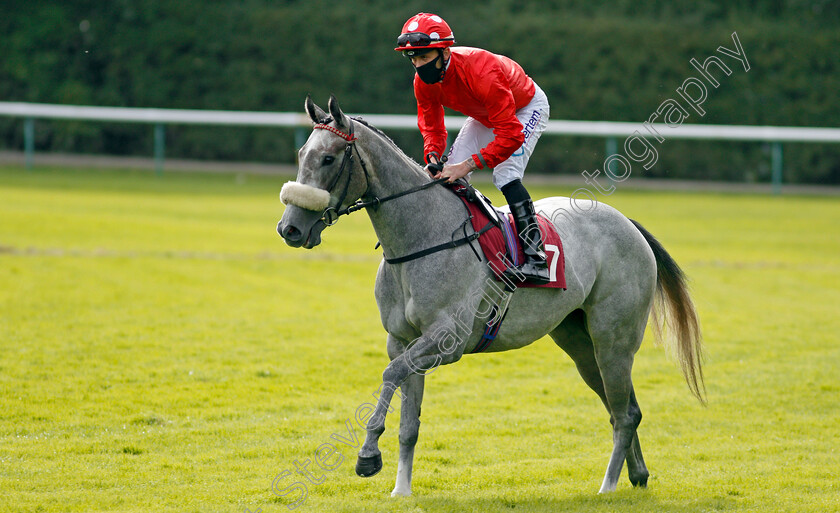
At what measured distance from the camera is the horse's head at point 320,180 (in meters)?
4.06

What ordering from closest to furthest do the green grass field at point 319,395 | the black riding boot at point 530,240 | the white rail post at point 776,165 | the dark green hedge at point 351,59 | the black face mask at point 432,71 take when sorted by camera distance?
the black face mask at point 432,71, the black riding boot at point 530,240, the green grass field at point 319,395, the white rail post at point 776,165, the dark green hedge at point 351,59

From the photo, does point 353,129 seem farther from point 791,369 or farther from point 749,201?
point 749,201

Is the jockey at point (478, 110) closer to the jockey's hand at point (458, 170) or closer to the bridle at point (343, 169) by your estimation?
the jockey's hand at point (458, 170)

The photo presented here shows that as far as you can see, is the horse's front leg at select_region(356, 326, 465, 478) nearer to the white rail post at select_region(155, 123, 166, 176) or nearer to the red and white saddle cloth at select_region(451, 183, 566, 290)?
the red and white saddle cloth at select_region(451, 183, 566, 290)

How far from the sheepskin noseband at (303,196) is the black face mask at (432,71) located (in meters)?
0.95

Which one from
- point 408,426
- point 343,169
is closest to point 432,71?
point 343,169

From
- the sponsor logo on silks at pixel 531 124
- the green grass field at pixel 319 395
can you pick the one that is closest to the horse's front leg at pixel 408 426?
the green grass field at pixel 319 395

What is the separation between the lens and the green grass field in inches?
193

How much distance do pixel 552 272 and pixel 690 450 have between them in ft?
6.44

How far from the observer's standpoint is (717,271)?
13.6m

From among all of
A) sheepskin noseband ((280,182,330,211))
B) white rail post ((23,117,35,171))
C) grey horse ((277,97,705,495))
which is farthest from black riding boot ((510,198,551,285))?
white rail post ((23,117,35,171))

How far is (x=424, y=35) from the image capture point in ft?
14.4

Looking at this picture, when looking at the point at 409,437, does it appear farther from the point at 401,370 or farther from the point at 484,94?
the point at 484,94

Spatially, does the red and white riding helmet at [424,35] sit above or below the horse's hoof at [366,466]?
above
